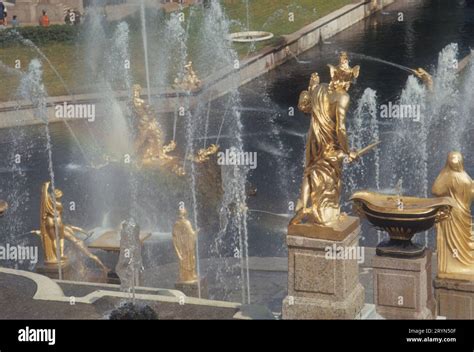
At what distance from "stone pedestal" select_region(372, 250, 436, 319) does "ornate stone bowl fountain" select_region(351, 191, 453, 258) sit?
15 cm

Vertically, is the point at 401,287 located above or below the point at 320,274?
below

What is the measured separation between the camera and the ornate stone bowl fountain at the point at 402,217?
68.8ft

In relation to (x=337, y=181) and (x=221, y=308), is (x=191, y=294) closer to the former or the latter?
(x=221, y=308)

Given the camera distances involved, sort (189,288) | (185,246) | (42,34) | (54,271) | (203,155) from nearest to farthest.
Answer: (185,246)
(189,288)
(54,271)
(203,155)
(42,34)

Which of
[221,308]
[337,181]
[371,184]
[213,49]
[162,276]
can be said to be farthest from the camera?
[213,49]

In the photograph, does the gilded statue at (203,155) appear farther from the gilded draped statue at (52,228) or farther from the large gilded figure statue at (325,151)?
the large gilded figure statue at (325,151)

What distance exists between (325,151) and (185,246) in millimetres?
4849

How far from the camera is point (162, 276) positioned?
86.5 ft

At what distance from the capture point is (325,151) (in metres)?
20.6

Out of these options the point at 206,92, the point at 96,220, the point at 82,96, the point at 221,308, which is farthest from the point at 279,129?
the point at 221,308

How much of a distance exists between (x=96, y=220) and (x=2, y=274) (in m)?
7.00

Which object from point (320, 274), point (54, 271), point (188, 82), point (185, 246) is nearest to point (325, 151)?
point (320, 274)

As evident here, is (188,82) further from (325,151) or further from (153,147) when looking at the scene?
(325,151)

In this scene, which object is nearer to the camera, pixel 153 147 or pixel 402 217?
pixel 402 217
